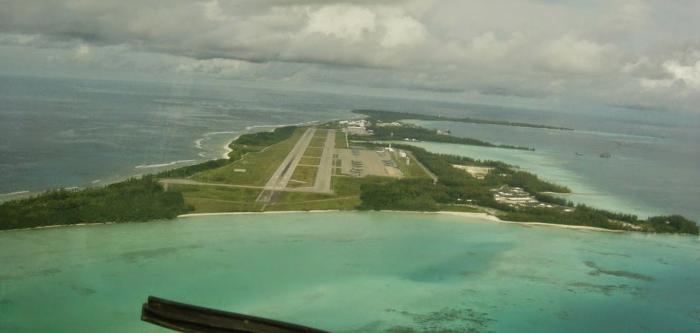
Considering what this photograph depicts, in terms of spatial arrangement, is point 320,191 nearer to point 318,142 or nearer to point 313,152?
point 313,152

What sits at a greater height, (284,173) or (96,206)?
(284,173)

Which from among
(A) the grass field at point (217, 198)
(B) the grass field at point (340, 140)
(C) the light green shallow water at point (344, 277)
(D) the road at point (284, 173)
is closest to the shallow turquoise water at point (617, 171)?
(B) the grass field at point (340, 140)

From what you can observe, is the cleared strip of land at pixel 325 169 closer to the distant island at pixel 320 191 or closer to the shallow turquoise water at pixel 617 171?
the distant island at pixel 320 191

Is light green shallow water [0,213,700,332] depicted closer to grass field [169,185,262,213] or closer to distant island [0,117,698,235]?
grass field [169,185,262,213]

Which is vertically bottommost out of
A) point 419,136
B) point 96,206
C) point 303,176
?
point 96,206

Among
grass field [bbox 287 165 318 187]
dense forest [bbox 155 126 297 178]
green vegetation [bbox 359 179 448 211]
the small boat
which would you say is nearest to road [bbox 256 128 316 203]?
grass field [bbox 287 165 318 187]

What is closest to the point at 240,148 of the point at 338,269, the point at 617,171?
the point at 338,269

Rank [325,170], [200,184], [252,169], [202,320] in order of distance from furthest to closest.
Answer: [325,170] → [252,169] → [200,184] → [202,320]
